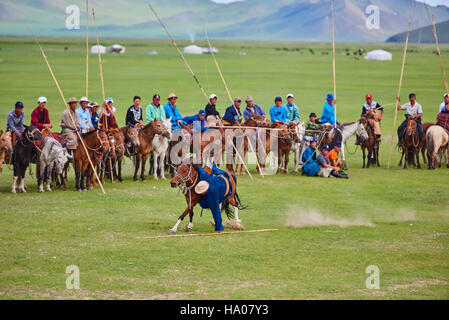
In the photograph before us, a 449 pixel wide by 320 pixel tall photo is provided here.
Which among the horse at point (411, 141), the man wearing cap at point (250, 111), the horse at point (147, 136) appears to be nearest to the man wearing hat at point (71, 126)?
the horse at point (147, 136)

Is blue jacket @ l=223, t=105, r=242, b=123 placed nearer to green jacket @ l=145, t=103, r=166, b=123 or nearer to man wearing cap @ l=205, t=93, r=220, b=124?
man wearing cap @ l=205, t=93, r=220, b=124

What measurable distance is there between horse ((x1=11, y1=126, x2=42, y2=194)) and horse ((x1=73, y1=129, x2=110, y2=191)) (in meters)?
1.10

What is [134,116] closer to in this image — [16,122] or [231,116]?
[231,116]

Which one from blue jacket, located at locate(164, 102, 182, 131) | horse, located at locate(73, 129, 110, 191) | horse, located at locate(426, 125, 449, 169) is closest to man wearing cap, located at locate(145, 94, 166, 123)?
blue jacket, located at locate(164, 102, 182, 131)

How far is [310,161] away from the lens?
70.1ft

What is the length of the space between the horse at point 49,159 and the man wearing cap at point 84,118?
0.84m

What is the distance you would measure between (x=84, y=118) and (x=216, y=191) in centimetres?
689

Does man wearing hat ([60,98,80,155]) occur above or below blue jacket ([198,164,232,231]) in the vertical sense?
above

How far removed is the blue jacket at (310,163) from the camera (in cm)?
2114

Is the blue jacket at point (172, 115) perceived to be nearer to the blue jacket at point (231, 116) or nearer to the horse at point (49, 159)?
the blue jacket at point (231, 116)

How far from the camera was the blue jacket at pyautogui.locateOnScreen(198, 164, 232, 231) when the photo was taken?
13.1 metres

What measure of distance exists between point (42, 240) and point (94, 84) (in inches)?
1559

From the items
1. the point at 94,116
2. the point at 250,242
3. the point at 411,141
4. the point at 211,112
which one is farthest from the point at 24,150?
the point at 411,141
